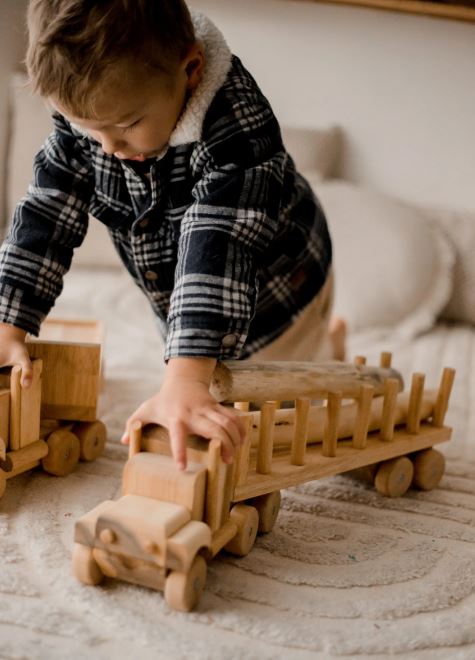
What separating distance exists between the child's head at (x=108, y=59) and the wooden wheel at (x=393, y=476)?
42cm

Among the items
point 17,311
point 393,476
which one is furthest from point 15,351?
point 393,476

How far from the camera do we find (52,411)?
0.81m

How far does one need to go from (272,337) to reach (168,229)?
0.77 feet

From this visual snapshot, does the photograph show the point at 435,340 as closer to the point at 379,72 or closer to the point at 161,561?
the point at 379,72

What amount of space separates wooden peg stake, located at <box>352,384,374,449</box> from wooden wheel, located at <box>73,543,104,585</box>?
0.30 metres

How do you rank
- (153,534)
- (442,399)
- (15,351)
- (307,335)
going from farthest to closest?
(307,335)
(442,399)
(15,351)
(153,534)

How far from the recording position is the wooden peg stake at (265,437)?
2.24ft

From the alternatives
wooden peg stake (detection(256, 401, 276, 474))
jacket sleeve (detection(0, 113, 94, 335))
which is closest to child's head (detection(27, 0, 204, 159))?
jacket sleeve (detection(0, 113, 94, 335))

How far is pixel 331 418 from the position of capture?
75 cm

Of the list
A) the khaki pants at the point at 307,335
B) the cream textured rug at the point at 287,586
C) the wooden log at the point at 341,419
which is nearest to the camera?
the cream textured rug at the point at 287,586

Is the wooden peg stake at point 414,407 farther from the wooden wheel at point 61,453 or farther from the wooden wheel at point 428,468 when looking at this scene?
the wooden wheel at point 61,453

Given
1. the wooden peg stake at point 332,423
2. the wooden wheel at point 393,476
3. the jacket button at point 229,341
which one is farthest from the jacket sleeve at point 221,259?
the wooden wheel at point 393,476

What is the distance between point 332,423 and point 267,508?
110 mm

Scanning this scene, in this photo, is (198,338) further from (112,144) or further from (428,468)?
(428,468)
